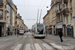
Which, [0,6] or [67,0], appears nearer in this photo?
[67,0]

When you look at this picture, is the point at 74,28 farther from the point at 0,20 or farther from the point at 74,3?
the point at 0,20

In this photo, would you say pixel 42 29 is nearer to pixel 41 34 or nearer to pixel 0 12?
pixel 41 34

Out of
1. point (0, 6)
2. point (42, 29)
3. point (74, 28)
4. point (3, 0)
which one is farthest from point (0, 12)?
point (74, 28)

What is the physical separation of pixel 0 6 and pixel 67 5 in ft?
60.3

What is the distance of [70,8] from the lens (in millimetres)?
24344

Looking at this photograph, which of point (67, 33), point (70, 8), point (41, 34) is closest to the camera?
point (41, 34)

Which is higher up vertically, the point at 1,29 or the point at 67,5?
the point at 67,5

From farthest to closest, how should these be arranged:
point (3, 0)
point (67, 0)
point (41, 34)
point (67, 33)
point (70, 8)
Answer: point (3, 0), point (67, 33), point (67, 0), point (70, 8), point (41, 34)

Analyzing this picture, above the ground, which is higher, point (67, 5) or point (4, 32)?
point (67, 5)

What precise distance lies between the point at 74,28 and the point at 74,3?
211 inches

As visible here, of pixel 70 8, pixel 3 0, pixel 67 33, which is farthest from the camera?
pixel 3 0

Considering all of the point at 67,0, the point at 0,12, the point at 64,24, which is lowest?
the point at 64,24

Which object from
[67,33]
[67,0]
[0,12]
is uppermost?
[67,0]

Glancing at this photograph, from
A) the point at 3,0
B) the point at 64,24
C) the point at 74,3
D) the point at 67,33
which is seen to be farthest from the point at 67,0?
the point at 3,0
